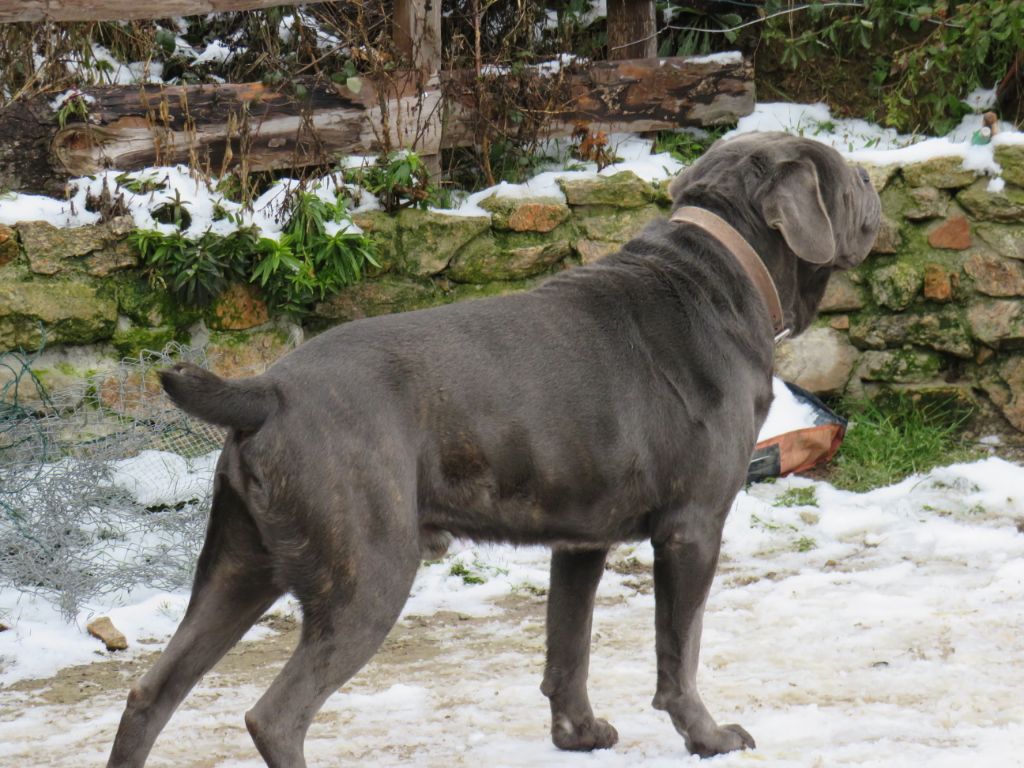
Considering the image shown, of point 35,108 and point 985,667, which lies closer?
point 985,667

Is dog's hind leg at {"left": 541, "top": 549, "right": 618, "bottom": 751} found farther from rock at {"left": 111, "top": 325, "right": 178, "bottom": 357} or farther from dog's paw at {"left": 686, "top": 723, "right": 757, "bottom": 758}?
rock at {"left": 111, "top": 325, "right": 178, "bottom": 357}

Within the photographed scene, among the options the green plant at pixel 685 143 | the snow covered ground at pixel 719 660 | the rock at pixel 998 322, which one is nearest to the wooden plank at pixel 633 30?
the green plant at pixel 685 143

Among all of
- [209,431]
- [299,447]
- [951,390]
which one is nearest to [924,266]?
[951,390]

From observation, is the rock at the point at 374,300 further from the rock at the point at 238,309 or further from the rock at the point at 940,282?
the rock at the point at 940,282

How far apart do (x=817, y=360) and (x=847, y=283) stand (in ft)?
1.33

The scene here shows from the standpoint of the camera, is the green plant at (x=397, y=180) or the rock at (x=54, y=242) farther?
the green plant at (x=397, y=180)

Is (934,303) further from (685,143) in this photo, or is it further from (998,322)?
(685,143)

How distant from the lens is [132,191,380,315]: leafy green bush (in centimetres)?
552

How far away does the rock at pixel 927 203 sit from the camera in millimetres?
6211

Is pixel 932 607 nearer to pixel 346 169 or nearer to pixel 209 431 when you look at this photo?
pixel 209 431

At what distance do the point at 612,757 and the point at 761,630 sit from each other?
1111 millimetres

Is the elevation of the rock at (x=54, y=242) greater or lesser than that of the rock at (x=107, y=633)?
greater

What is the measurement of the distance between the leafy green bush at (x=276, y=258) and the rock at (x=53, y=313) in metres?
0.28

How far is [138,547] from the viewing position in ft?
15.8
